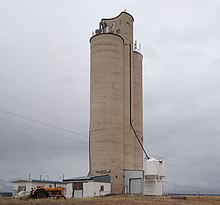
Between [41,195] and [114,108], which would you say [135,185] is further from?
[41,195]

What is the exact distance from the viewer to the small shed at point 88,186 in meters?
53.9

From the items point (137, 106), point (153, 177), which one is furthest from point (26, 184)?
point (137, 106)

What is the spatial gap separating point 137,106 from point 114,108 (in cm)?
1154

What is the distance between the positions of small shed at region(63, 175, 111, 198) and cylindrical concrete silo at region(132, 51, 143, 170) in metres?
12.8

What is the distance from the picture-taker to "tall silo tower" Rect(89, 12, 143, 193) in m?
59.5

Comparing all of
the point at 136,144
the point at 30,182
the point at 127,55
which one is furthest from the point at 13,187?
the point at 127,55

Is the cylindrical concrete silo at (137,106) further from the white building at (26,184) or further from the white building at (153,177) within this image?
the white building at (26,184)

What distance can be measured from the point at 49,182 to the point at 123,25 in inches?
1258

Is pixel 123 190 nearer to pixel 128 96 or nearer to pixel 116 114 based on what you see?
pixel 116 114

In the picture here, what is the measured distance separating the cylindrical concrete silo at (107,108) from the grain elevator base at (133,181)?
1001 millimetres

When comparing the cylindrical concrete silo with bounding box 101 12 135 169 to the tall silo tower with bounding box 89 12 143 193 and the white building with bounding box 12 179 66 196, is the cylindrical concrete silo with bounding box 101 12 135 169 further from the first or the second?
the white building with bounding box 12 179 66 196

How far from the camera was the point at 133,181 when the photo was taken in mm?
59906

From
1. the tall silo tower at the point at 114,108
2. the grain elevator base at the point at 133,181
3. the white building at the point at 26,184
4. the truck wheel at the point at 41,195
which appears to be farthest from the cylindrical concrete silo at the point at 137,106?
the truck wheel at the point at 41,195

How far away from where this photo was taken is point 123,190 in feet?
198
